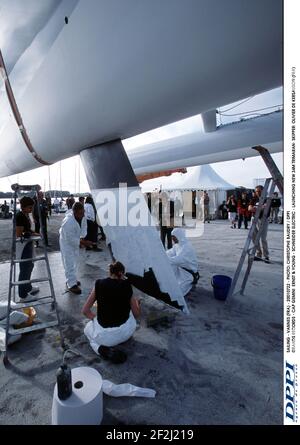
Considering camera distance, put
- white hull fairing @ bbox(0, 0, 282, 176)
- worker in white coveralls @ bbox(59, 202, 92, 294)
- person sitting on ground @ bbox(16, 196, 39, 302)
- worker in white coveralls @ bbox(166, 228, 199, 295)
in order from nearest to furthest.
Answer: white hull fairing @ bbox(0, 0, 282, 176), person sitting on ground @ bbox(16, 196, 39, 302), worker in white coveralls @ bbox(166, 228, 199, 295), worker in white coveralls @ bbox(59, 202, 92, 294)

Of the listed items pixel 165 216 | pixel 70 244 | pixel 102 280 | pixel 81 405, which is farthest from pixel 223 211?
pixel 81 405

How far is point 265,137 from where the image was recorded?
4.57 m

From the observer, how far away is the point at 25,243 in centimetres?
394

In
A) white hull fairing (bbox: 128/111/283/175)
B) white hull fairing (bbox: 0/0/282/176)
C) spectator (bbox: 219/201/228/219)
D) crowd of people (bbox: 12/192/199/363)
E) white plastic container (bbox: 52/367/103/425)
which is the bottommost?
white plastic container (bbox: 52/367/103/425)

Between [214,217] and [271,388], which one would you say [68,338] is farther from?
[214,217]

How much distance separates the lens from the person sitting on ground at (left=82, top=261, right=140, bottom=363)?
2.67m

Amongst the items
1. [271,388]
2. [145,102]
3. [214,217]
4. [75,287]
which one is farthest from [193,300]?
[214,217]

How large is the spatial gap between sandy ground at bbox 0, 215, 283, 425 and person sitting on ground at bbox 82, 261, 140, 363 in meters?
0.13

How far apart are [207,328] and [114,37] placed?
11.3ft

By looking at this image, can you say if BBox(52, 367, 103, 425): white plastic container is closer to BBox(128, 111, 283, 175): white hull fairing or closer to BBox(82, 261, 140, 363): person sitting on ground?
→ BBox(82, 261, 140, 363): person sitting on ground

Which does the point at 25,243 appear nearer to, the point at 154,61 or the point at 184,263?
the point at 184,263

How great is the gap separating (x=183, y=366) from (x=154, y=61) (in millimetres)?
2889

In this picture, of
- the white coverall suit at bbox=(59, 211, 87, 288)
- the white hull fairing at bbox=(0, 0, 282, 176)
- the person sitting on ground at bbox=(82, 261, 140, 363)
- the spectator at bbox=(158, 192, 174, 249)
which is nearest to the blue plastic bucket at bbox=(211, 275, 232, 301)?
the person sitting on ground at bbox=(82, 261, 140, 363)

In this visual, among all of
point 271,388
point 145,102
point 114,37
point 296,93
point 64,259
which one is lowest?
point 271,388
